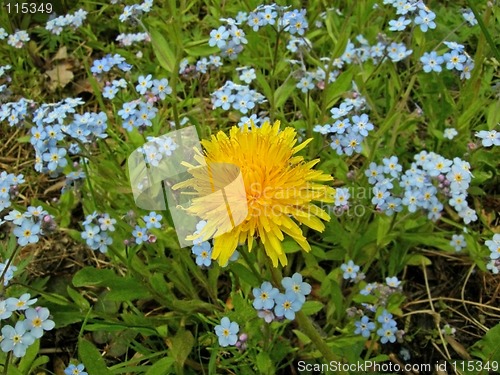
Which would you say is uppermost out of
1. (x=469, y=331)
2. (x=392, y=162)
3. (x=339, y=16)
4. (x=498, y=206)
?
(x=339, y=16)

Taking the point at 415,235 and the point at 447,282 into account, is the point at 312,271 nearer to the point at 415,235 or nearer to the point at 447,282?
the point at 415,235

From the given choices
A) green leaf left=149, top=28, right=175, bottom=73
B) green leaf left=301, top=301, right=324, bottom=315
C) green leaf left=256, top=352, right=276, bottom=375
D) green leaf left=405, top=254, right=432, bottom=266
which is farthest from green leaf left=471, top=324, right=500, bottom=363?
green leaf left=149, top=28, right=175, bottom=73

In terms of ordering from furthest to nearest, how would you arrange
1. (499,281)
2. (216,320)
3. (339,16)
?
(339,16), (499,281), (216,320)

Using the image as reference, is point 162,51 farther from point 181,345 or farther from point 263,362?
point 263,362

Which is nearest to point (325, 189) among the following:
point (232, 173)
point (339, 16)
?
point (232, 173)

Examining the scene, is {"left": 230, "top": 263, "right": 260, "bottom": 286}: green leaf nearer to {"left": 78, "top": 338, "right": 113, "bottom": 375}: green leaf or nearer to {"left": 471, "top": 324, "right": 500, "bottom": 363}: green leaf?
{"left": 78, "top": 338, "right": 113, "bottom": 375}: green leaf

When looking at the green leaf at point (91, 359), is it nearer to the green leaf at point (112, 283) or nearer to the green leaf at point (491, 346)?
the green leaf at point (112, 283)

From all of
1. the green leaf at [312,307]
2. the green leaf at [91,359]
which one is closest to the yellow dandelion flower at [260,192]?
the green leaf at [312,307]
